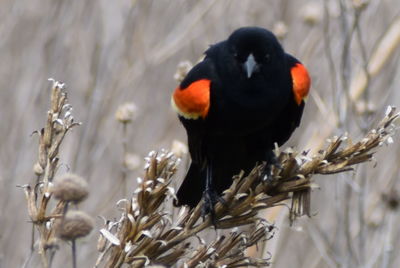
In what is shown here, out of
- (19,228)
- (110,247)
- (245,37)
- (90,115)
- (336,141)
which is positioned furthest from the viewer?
(19,228)

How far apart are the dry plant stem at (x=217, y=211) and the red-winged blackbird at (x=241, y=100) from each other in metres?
0.37

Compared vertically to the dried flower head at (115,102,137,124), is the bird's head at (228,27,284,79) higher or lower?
higher

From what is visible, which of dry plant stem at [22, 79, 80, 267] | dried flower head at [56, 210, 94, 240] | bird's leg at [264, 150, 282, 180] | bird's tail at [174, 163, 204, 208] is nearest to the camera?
dried flower head at [56, 210, 94, 240]

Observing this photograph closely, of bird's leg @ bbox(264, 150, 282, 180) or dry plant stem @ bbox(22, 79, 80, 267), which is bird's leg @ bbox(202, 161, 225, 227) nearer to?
bird's leg @ bbox(264, 150, 282, 180)

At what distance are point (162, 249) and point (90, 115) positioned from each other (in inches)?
55.7

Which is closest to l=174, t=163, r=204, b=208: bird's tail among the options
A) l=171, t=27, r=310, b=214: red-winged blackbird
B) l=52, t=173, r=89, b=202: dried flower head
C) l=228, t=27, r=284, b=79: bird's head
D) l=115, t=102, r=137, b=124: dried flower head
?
l=171, t=27, r=310, b=214: red-winged blackbird

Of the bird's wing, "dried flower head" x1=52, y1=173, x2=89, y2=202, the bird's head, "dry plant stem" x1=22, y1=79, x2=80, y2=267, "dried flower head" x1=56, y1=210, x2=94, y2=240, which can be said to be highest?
the bird's head

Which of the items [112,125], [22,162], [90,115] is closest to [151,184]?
[90,115]

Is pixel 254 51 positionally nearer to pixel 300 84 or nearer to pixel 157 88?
pixel 300 84

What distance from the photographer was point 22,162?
3.37m

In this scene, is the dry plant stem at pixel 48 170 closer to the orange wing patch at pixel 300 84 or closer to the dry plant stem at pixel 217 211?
the dry plant stem at pixel 217 211

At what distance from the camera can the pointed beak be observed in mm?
2324

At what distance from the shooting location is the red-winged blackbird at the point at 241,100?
7.68 feet

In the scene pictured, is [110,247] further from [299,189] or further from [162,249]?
[299,189]
